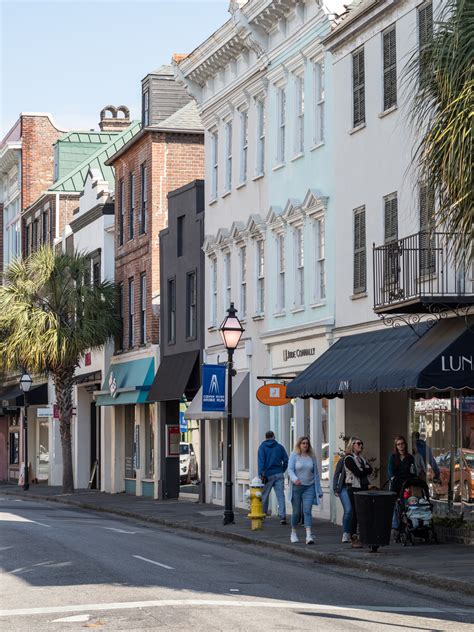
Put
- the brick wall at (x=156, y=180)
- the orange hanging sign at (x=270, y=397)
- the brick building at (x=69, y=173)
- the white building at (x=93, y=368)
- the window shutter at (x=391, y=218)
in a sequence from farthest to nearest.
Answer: the brick building at (x=69, y=173) < the white building at (x=93, y=368) < the brick wall at (x=156, y=180) < the orange hanging sign at (x=270, y=397) < the window shutter at (x=391, y=218)

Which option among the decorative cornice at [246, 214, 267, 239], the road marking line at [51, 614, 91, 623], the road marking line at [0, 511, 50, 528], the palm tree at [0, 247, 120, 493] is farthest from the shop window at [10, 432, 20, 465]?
the road marking line at [51, 614, 91, 623]

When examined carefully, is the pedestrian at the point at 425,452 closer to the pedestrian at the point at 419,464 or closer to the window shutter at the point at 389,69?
the pedestrian at the point at 419,464

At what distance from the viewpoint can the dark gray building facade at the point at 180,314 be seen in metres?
36.8

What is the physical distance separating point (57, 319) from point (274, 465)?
17.5 m

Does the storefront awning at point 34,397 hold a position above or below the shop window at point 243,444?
above

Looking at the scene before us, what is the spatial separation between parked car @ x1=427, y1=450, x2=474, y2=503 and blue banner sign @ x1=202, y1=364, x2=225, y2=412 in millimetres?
6346

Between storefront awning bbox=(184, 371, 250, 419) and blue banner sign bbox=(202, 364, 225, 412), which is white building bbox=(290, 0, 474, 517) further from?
storefront awning bbox=(184, 371, 250, 419)

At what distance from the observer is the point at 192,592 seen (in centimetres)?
1506

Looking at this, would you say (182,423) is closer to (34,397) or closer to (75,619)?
(34,397)

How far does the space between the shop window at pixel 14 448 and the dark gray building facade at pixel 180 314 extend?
73.7ft

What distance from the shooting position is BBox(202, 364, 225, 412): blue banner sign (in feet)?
93.4

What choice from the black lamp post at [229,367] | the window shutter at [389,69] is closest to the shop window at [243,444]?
the black lamp post at [229,367]

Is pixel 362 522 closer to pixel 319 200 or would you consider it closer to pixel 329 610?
pixel 329 610

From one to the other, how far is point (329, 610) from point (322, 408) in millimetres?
14820
